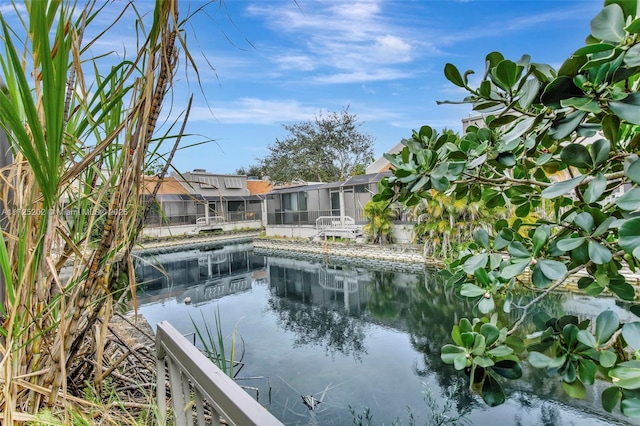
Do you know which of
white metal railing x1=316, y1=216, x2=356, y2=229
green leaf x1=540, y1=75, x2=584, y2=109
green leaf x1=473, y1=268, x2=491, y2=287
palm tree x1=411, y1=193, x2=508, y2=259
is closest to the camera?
green leaf x1=540, y1=75, x2=584, y2=109

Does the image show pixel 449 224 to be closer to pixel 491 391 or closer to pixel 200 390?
pixel 491 391

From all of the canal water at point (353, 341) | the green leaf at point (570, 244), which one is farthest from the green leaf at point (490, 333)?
the canal water at point (353, 341)

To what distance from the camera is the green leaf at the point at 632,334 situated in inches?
19.9

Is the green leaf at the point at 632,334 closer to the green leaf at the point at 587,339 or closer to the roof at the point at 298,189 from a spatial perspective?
the green leaf at the point at 587,339

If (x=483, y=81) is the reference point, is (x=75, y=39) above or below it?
above

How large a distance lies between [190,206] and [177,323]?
16.1 m

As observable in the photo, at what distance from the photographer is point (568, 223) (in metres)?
0.75

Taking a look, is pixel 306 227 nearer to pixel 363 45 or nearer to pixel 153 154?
pixel 363 45

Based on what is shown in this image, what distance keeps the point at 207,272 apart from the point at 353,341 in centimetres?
734

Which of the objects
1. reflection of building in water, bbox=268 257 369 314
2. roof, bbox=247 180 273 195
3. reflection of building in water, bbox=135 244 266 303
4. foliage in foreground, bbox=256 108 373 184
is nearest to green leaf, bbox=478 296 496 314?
reflection of building in water, bbox=268 257 369 314

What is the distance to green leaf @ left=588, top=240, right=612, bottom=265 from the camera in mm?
557

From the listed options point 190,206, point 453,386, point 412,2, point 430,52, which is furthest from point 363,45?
point 190,206

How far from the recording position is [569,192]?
24.5 inches

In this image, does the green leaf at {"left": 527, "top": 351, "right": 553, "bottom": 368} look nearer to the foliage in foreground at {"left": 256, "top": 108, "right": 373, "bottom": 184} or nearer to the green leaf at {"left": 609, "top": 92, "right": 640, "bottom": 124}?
the green leaf at {"left": 609, "top": 92, "right": 640, "bottom": 124}
